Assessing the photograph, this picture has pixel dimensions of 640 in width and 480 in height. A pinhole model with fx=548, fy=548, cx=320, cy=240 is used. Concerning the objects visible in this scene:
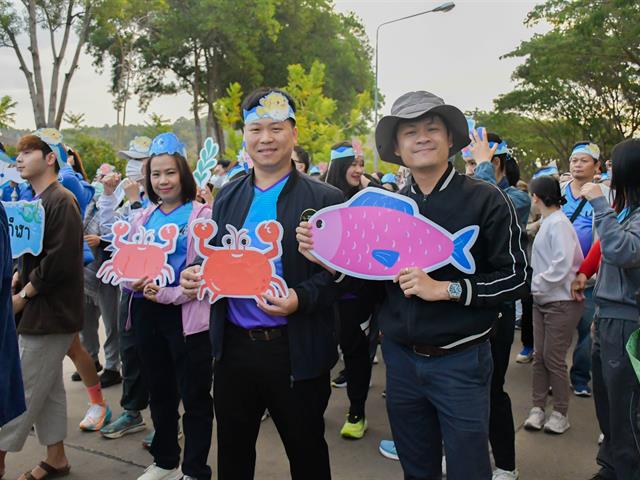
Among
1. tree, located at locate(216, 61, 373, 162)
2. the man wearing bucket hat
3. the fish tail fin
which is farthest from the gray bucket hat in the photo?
tree, located at locate(216, 61, 373, 162)

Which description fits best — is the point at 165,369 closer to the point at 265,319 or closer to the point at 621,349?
the point at 265,319

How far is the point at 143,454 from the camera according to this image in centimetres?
343

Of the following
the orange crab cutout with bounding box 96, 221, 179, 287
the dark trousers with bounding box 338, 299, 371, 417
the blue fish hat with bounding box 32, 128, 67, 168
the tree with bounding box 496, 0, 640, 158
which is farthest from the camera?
the tree with bounding box 496, 0, 640, 158

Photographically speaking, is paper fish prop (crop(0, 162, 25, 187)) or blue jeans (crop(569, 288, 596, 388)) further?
blue jeans (crop(569, 288, 596, 388))

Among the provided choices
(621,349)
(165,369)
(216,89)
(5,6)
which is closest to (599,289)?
(621,349)

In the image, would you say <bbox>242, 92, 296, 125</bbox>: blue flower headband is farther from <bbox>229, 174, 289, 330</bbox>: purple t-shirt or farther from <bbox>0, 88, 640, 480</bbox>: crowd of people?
<bbox>229, 174, 289, 330</bbox>: purple t-shirt

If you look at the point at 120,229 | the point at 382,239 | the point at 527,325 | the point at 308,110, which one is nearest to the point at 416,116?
the point at 382,239

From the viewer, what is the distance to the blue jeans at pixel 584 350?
4340mm

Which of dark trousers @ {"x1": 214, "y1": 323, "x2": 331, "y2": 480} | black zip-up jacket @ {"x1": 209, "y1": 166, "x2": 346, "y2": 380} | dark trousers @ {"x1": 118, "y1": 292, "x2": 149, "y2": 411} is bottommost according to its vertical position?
dark trousers @ {"x1": 118, "y1": 292, "x2": 149, "y2": 411}

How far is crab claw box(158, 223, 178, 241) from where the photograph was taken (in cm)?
278

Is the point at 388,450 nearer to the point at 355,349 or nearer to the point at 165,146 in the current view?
the point at 355,349

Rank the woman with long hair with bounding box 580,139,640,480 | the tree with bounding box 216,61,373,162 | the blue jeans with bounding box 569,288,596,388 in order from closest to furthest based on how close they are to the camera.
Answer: the woman with long hair with bounding box 580,139,640,480
the blue jeans with bounding box 569,288,596,388
the tree with bounding box 216,61,373,162

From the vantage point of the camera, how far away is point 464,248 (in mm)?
1949

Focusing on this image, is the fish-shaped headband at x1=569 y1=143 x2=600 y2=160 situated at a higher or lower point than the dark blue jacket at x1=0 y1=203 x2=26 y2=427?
higher
